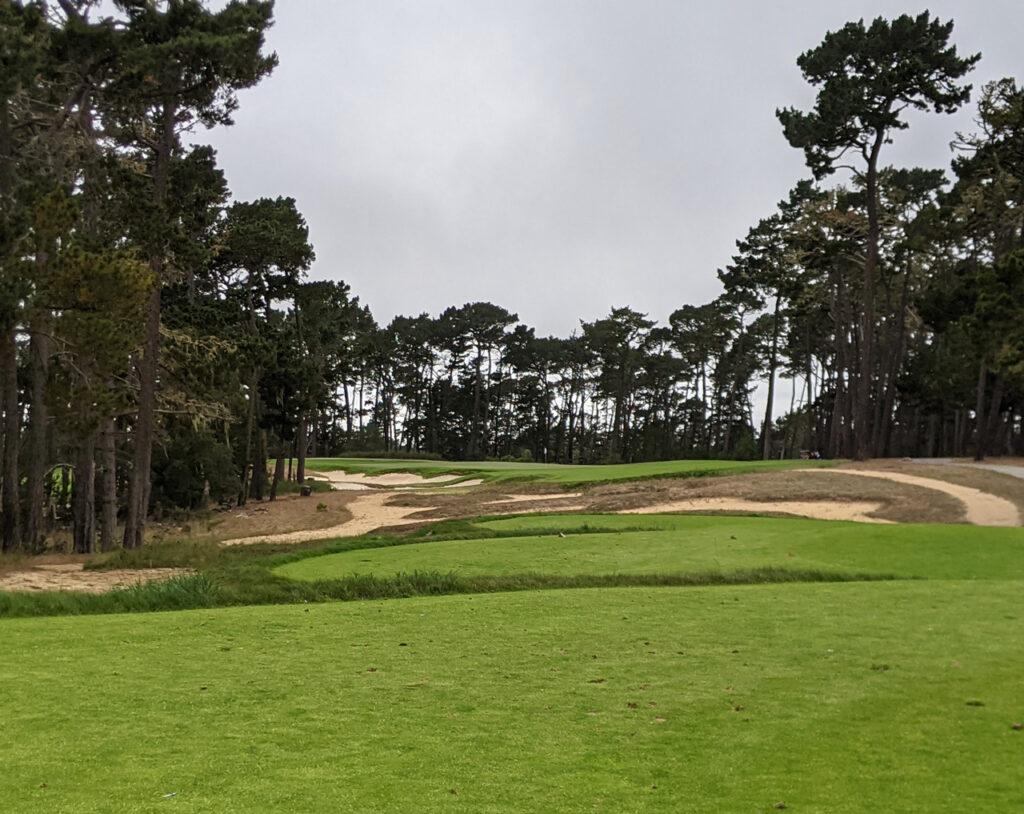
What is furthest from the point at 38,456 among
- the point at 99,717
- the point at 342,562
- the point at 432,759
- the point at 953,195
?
the point at 953,195

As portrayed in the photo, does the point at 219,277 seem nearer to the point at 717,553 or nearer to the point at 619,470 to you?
the point at 619,470

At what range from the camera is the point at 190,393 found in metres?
24.5

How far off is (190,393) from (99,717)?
832 inches


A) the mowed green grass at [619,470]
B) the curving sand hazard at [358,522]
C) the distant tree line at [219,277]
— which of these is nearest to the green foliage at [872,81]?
the distant tree line at [219,277]

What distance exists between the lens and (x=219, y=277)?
122ft

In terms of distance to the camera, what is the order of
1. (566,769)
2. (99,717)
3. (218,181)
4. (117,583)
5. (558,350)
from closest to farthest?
1. (566,769)
2. (99,717)
3. (117,583)
4. (218,181)
5. (558,350)

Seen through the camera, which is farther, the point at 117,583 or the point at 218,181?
the point at 218,181

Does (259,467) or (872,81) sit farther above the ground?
(872,81)

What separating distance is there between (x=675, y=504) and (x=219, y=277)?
81.9 feet

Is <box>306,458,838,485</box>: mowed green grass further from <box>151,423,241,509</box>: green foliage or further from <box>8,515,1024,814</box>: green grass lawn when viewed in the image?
<box>8,515,1024,814</box>: green grass lawn

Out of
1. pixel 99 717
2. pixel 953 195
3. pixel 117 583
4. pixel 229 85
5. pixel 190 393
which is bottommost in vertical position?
pixel 117 583

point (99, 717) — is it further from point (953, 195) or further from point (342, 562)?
point (953, 195)

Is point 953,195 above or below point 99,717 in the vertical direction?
above

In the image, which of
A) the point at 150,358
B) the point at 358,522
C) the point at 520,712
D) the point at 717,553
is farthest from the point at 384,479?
the point at 520,712
